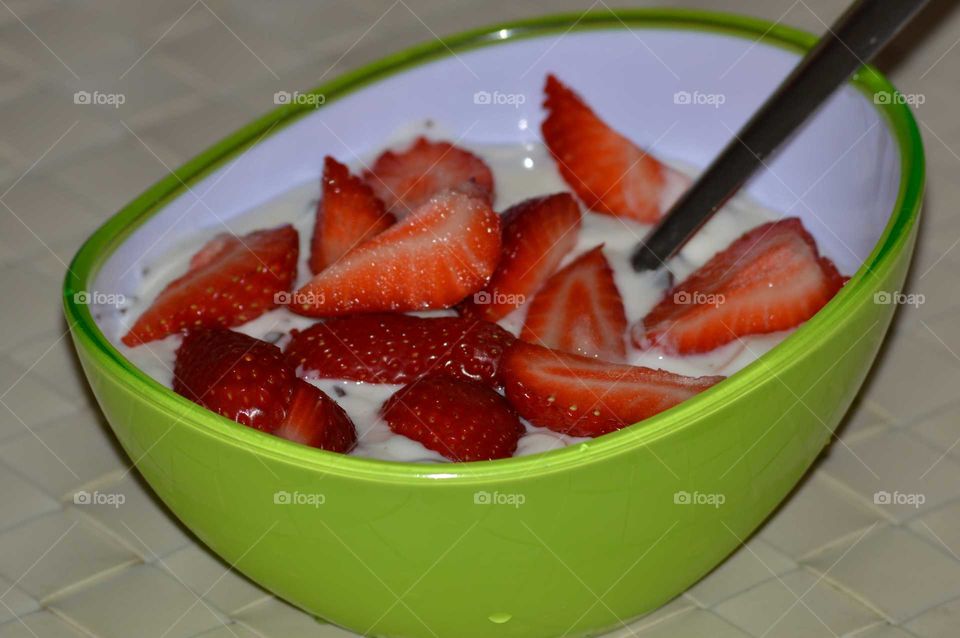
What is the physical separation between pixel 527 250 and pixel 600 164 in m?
0.18

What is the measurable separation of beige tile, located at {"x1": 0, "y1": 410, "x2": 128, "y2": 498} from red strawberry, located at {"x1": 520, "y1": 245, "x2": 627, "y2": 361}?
16.9 inches

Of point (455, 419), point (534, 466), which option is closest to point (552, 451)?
point (534, 466)

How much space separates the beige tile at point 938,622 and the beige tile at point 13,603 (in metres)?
0.72

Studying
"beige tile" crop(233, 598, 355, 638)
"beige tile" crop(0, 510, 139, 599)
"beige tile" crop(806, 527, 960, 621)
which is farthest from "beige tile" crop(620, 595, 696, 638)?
"beige tile" crop(0, 510, 139, 599)

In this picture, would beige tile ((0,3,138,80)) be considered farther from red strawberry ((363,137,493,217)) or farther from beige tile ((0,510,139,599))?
beige tile ((0,510,139,599))

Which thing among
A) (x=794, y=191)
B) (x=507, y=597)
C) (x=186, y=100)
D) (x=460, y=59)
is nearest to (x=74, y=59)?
(x=186, y=100)

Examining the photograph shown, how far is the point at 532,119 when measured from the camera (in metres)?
1.50

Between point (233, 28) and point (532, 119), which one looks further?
point (233, 28)

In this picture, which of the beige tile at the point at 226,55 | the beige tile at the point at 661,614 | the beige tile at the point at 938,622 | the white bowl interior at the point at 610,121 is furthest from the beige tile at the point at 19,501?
the beige tile at the point at 938,622

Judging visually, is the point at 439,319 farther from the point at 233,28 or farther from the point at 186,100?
the point at 233,28

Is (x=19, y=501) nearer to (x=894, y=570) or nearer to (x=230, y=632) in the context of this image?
(x=230, y=632)

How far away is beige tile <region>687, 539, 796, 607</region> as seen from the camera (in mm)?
1208

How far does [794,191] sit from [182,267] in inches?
22.9

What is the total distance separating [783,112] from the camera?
1.21m
